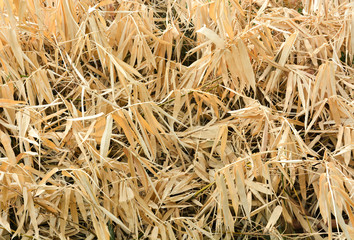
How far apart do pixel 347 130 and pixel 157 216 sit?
464 millimetres

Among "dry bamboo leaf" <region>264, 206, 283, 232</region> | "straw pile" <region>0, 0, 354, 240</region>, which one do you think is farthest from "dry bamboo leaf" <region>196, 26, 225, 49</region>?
"dry bamboo leaf" <region>264, 206, 283, 232</region>

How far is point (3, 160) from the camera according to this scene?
91 cm

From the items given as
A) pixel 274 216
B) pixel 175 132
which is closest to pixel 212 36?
pixel 175 132

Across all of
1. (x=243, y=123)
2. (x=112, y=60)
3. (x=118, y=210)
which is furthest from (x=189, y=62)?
(x=118, y=210)

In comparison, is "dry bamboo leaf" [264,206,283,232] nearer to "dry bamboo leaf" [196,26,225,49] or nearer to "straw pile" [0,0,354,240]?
"straw pile" [0,0,354,240]

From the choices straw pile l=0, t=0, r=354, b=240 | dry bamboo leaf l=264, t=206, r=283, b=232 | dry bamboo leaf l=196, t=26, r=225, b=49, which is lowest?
dry bamboo leaf l=264, t=206, r=283, b=232

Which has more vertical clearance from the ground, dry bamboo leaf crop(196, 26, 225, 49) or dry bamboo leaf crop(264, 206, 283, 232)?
dry bamboo leaf crop(196, 26, 225, 49)

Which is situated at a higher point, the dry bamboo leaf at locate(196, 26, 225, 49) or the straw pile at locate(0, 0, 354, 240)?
the dry bamboo leaf at locate(196, 26, 225, 49)

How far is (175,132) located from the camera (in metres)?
1.14

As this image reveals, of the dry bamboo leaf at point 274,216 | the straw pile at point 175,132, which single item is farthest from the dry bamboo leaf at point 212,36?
the dry bamboo leaf at point 274,216

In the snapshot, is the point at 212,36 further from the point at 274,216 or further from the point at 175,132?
the point at 274,216

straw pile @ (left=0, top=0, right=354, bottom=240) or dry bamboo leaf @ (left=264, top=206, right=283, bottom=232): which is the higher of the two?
straw pile @ (left=0, top=0, right=354, bottom=240)

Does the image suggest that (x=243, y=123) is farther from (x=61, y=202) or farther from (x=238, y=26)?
(x=61, y=202)

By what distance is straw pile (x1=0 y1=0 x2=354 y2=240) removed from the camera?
913mm
